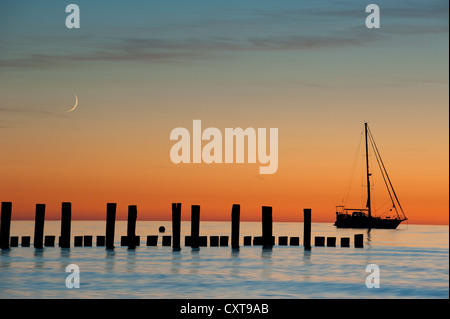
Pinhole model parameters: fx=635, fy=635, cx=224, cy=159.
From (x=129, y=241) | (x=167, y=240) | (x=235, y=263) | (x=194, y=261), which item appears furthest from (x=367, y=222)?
(x=129, y=241)

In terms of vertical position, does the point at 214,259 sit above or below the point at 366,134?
below

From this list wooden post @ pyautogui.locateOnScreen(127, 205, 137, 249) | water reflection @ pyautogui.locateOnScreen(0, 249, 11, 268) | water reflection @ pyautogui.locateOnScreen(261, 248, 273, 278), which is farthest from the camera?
wooden post @ pyautogui.locateOnScreen(127, 205, 137, 249)

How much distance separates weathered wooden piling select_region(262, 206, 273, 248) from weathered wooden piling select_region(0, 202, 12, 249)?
13.8m

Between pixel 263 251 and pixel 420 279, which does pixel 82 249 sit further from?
pixel 420 279

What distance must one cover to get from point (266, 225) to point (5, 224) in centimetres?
1444

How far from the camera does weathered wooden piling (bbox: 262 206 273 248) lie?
36.1 m

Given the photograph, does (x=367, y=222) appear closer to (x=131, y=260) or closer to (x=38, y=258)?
(x=131, y=260)

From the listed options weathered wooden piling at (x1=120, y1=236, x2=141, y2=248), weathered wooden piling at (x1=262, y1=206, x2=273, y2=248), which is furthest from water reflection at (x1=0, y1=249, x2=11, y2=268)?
weathered wooden piling at (x1=262, y1=206, x2=273, y2=248)

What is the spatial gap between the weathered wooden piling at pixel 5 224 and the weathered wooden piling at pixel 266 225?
13800 millimetres

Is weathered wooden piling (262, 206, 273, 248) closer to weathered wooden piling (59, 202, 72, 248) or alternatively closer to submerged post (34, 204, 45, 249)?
weathered wooden piling (59, 202, 72, 248)

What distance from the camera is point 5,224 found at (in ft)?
110
